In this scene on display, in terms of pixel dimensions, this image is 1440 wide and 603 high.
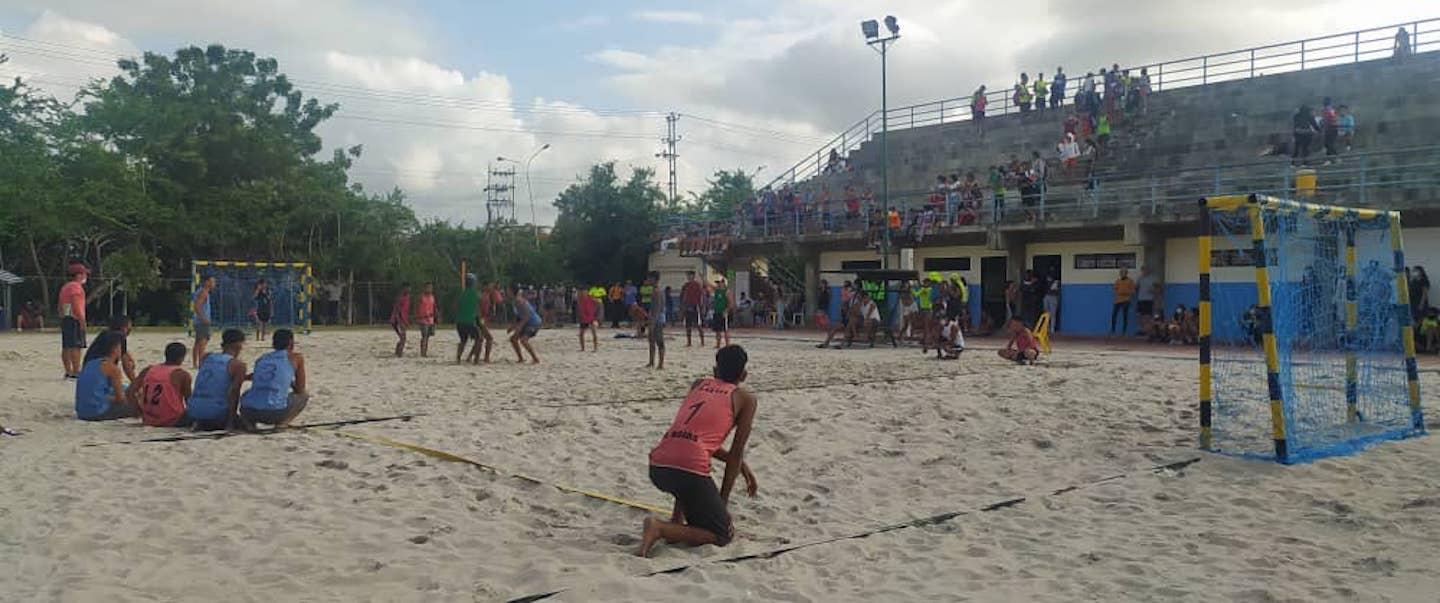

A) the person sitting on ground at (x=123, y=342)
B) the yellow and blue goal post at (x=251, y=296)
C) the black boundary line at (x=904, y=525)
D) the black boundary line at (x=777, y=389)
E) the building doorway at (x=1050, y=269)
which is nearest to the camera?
the black boundary line at (x=904, y=525)

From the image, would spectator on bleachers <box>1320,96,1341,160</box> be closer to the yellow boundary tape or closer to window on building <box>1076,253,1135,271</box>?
window on building <box>1076,253,1135,271</box>

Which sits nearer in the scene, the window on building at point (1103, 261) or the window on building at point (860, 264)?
the window on building at point (1103, 261)

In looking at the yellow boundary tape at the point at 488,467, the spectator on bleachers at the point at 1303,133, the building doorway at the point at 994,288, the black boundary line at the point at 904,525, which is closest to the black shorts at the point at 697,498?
the black boundary line at the point at 904,525

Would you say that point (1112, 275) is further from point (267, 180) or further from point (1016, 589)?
point (267, 180)

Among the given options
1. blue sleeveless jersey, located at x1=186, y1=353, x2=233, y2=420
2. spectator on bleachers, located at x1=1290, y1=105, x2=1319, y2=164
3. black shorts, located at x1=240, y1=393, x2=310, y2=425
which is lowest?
black shorts, located at x1=240, y1=393, x2=310, y2=425

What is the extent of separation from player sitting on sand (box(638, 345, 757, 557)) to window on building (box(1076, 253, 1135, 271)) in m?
21.9

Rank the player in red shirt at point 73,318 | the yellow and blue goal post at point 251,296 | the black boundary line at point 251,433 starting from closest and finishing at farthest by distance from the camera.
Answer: the black boundary line at point 251,433 < the player in red shirt at point 73,318 < the yellow and blue goal post at point 251,296

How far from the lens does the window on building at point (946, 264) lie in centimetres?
2928

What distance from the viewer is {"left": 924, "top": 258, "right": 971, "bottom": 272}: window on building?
29.3 metres

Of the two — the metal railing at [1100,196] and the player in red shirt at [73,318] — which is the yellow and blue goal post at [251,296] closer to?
the metal railing at [1100,196]

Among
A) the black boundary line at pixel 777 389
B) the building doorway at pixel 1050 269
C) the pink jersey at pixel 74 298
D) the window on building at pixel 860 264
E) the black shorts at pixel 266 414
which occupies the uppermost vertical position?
the window on building at pixel 860 264

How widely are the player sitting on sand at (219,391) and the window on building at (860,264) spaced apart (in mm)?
24039

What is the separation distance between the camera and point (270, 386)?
28.4 ft

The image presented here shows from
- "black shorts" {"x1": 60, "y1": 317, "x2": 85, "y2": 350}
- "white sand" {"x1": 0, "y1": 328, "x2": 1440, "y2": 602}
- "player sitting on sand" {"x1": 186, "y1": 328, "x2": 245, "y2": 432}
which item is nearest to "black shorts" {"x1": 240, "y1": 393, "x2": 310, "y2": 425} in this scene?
"player sitting on sand" {"x1": 186, "y1": 328, "x2": 245, "y2": 432}
